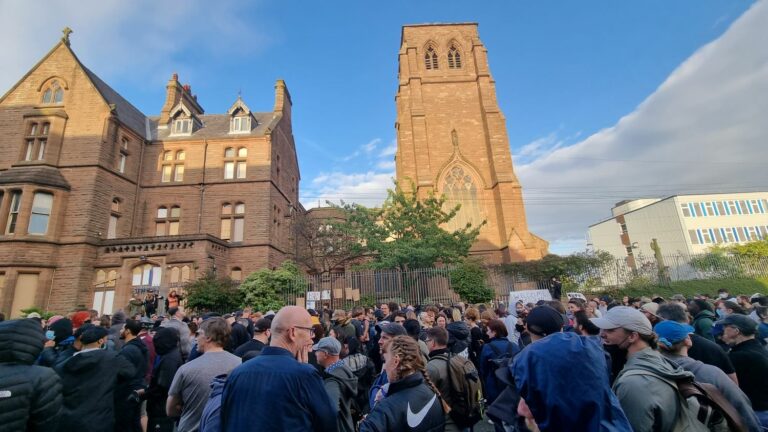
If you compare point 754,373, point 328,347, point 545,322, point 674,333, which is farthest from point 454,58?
point 545,322

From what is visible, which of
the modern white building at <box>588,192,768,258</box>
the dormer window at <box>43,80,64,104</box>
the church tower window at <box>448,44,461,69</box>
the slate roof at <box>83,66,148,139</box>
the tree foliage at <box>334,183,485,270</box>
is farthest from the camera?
the modern white building at <box>588,192,768,258</box>

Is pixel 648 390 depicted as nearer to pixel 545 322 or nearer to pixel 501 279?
pixel 545 322

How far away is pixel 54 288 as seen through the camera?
61.3ft

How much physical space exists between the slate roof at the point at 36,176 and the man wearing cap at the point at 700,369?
1041 inches

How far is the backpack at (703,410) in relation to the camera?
2254 millimetres

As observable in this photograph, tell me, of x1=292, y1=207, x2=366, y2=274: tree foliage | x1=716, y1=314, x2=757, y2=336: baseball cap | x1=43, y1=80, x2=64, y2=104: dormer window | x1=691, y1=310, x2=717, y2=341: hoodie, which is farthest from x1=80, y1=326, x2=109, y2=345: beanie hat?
x1=43, y1=80, x2=64, y2=104: dormer window

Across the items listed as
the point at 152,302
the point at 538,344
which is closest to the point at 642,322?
the point at 538,344

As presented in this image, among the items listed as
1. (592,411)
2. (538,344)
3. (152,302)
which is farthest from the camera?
(152,302)

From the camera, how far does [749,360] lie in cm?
349

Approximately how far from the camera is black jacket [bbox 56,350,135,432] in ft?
11.1

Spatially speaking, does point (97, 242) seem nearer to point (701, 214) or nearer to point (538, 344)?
point (538, 344)

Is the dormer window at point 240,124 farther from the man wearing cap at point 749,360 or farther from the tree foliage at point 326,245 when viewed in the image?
the man wearing cap at point 749,360

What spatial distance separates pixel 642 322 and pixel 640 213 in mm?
56401

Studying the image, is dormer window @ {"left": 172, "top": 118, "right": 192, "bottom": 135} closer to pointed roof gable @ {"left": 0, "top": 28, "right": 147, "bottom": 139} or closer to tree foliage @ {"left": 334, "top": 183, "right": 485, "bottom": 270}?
pointed roof gable @ {"left": 0, "top": 28, "right": 147, "bottom": 139}
